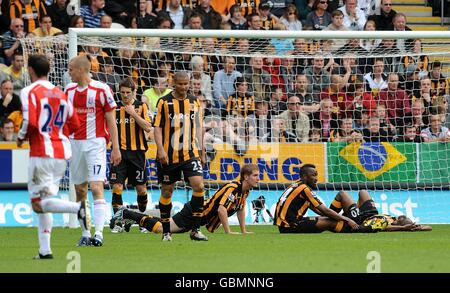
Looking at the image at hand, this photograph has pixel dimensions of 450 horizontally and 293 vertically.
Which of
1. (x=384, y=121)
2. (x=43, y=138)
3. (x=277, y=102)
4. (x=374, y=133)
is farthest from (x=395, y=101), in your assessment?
(x=43, y=138)

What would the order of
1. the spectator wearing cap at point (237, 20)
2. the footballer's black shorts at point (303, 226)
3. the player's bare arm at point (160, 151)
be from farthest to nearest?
the spectator wearing cap at point (237, 20), the footballer's black shorts at point (303, 226), the player's bare arm at point (160, 151)

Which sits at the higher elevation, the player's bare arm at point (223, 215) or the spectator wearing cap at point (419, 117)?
the spectator wearing cap at point (419, 117)

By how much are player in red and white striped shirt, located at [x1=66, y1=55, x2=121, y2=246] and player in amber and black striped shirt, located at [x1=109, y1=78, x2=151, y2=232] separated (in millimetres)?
3522

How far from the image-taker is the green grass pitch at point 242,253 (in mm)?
9680

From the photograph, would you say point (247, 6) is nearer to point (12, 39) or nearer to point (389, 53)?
point (389, 53)

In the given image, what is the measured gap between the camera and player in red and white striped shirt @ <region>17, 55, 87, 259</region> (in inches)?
412

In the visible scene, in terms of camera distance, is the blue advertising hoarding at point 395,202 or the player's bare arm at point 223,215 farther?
the blue advertising hoarding at point 395,202

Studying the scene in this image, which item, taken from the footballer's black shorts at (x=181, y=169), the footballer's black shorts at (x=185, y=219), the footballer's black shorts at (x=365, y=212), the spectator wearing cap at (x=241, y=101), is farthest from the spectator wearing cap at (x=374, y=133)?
the footballer's black shorts at (x=181, y=169)

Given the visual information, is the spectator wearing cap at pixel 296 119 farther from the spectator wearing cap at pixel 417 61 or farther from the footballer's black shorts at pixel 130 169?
the footballer's black shorts at pixel 130 169

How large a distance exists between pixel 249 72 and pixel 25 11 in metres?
4.76

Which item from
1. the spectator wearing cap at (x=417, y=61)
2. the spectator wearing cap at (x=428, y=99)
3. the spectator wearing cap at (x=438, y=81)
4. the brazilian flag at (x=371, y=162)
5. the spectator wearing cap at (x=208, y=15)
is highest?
the spectator wearing cap at (x=208, y=15)

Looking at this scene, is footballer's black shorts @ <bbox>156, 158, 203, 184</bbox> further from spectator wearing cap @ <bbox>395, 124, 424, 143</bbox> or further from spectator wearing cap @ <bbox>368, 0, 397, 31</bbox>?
spectator wearing cap @ <bbox>368, 0, 397, 31</bbox>

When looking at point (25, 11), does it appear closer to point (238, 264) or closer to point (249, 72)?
point (249, 72)

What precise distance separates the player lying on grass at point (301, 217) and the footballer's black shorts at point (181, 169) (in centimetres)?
192
